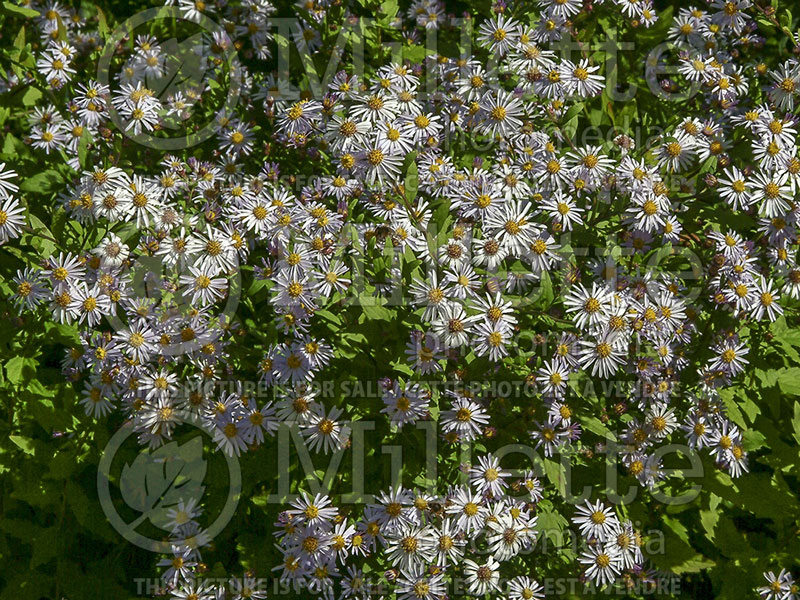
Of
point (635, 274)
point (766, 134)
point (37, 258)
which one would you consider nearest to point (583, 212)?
point (635, 274)

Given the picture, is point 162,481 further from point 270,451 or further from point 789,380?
point 789,380

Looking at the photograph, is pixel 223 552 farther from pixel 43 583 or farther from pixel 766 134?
pixel 766 134

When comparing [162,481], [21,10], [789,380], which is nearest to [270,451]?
[162,481]

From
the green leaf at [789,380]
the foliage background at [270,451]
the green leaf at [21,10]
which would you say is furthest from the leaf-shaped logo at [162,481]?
the green leaf at [789,380]

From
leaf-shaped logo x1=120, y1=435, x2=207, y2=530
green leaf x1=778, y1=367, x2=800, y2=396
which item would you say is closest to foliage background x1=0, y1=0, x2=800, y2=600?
green leaf x1=778, y1=367, x2=800, y2=396

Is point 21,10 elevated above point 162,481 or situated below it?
above

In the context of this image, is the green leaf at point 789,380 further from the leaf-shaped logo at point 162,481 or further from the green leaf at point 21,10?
the green leaf at point 21,10
